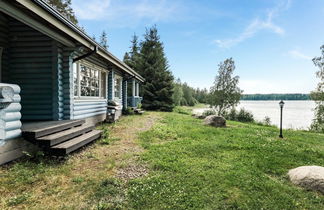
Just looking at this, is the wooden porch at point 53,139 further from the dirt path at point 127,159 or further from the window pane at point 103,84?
the window pane at point 103,84

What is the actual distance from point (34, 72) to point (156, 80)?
12.9m

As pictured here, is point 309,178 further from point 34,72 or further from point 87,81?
point 87,81

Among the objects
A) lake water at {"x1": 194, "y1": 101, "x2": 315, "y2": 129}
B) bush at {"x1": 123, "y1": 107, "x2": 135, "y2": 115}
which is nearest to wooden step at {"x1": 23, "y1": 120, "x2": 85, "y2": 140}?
bush at {"x1": 123, "y1": 107, "x2": 135, "y2": 115}

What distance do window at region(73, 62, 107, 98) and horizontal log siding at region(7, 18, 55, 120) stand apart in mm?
913

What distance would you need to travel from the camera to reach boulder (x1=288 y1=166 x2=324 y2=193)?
253 centimetres

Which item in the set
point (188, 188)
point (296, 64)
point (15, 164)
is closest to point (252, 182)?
point (188, 188)

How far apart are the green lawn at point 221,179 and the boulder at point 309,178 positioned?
0.13 m

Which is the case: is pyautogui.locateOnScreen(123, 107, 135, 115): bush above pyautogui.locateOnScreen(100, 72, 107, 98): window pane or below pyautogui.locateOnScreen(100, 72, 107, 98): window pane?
below

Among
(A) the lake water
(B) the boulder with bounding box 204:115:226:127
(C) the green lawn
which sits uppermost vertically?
(B) the boulder with bounding box 204:115:226:127

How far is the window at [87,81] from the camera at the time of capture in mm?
5702

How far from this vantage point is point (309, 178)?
104 inches

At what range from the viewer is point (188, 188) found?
8.00 ft

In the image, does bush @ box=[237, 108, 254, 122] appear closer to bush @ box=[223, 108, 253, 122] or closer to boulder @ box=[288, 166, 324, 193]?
bush @ box=[223, 108, 253, 122]

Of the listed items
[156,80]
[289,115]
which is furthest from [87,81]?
[289,115]
